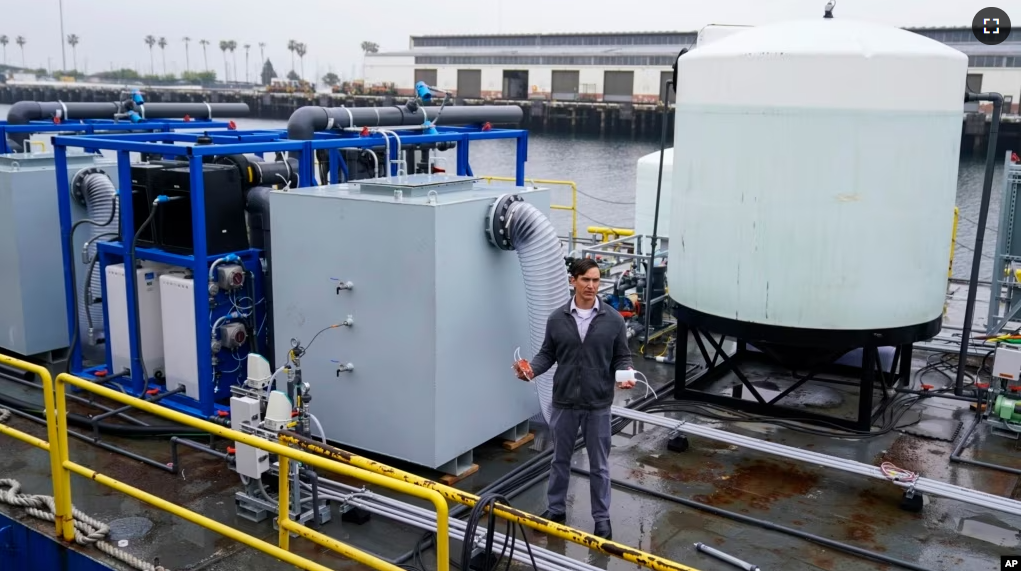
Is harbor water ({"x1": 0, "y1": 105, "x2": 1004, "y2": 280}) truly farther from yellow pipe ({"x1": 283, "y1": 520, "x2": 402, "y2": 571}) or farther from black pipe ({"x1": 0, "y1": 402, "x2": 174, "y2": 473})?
yellow pipe ({"x1": 283, "y1": 520, "x2": 402, "y2": 571})

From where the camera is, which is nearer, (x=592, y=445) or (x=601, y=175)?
(x=592, y=445)

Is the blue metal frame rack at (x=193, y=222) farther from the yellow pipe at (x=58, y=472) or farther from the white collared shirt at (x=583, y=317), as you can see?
the white collared shirt at (x=583, y=317)

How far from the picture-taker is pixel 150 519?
571 centimetres

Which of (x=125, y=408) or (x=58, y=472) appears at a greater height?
(x=58, y=472)

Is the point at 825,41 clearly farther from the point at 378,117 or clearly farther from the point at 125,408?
the point at 125,408

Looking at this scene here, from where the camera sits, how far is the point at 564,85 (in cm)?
8100

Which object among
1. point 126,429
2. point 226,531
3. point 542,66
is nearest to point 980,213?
point 226,531

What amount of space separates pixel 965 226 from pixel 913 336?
24610mm

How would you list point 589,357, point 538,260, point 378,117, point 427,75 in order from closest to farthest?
1. point 589,357
2. point 538,260
3. point 378,117
4. point 427,75

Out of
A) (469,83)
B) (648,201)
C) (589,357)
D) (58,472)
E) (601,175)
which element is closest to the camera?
(58,472)

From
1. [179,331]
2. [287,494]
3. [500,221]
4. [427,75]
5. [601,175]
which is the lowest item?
[601,175]

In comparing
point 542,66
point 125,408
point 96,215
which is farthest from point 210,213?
point 542,66

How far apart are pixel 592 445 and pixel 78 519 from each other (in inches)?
128

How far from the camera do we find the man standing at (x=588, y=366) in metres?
5.38
